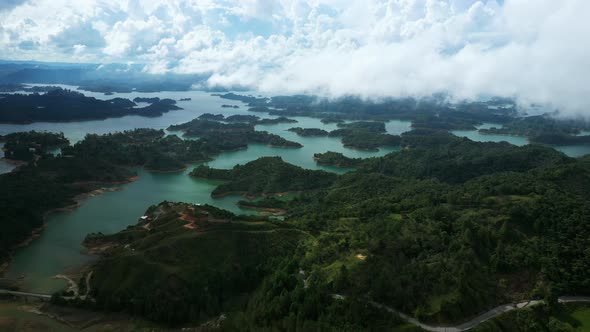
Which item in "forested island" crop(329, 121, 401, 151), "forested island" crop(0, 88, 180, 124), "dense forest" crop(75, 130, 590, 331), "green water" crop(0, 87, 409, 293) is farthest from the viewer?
"forested island" crop(0, 88, 180, 124)

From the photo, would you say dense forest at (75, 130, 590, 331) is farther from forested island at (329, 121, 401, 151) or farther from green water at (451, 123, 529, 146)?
green water at (451, 123, 529, 146)

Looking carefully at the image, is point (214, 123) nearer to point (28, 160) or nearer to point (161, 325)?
point (28, 160)

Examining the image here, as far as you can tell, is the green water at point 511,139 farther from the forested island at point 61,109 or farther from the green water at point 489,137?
the forested island at point 61,109

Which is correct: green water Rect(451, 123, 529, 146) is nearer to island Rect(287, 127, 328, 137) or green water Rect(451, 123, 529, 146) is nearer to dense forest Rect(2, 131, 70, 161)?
island Rect(287, 127, 328, 137)

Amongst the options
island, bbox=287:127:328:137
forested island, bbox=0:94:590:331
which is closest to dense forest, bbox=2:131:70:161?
forested island, bbox=0:94:590:331

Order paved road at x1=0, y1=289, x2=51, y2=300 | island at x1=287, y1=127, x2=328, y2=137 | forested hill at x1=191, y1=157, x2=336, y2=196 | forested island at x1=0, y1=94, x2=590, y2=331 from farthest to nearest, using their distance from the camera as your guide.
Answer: island at x1=287, y1=127, x2=328, y2=137 → forested hill at x1=191, y1=157, x2=336, y2=196 → paved road at x1=0, y1=289, x2=51, y2=300 → forested island at x1=0, y1=94, x2=590, y2=331

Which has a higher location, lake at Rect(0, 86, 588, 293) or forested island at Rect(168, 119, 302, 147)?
forested island at Rect(168, 119, 302, 147)

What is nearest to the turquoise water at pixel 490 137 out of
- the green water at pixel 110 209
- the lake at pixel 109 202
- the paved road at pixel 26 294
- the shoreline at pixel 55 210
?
the lake at pixel 109 202

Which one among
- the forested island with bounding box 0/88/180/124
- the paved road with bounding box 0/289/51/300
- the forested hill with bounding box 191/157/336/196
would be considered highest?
the forested island with bounding box 0/88/180/124

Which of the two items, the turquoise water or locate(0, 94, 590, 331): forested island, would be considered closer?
locate(0, 94, 590, 331): forested island
